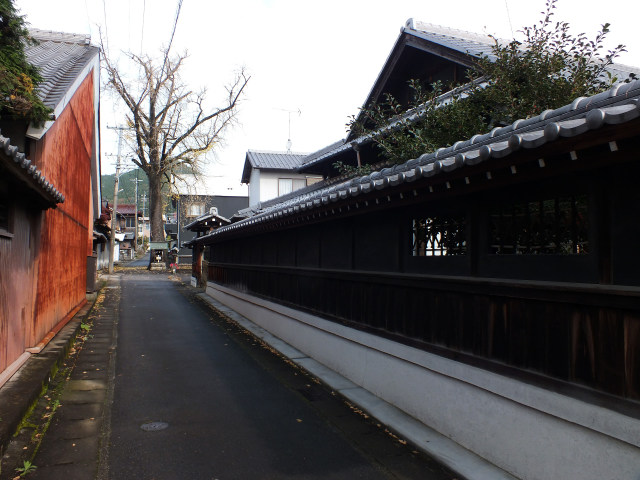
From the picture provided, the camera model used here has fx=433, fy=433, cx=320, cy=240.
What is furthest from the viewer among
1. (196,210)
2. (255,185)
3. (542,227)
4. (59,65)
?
(196,210)

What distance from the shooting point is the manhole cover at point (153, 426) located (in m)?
5.95

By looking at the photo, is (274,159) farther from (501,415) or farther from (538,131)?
(538,131)

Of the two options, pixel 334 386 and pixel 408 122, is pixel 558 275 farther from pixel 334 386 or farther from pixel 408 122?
pixel 408 122

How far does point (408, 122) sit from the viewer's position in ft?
29.1

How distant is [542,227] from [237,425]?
476 centimetres

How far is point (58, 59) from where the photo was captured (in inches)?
510

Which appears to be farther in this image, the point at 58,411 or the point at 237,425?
the point at 58,411

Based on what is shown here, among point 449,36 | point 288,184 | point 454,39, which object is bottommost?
point 288,184

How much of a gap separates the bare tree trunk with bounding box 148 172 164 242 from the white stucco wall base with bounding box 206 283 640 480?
34.5 metres

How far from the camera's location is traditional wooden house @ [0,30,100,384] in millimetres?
6516

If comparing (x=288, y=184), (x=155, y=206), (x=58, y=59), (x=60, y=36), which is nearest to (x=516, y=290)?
(x=58, y=59)

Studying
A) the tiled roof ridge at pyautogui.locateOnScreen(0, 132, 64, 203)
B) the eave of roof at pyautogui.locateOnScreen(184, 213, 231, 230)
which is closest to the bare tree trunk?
the eave of roof at pyautogui.locateOnScreen(184, 213, 231, 230)

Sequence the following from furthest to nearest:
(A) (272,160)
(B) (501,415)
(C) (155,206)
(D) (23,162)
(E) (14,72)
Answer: (C) (155,206), (A) (272,160), (E) (14,72), (D) (23,162), (B) (501,415)

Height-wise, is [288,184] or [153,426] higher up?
[288,184]
